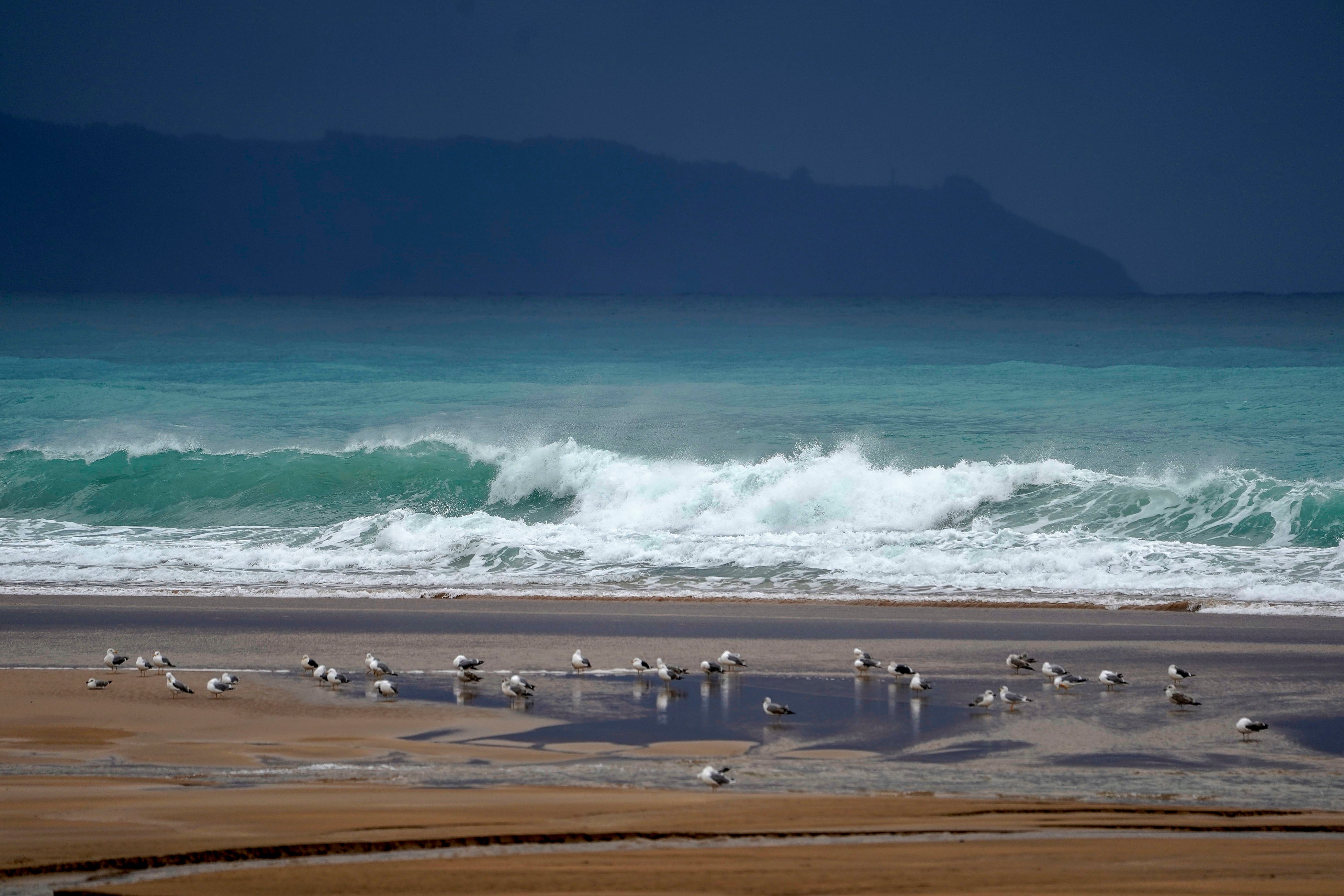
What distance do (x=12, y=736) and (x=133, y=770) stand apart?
1.28 m

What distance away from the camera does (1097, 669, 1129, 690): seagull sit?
8.48 meters

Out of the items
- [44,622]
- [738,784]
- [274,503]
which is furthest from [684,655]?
[274,503]

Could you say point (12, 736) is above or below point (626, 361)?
below

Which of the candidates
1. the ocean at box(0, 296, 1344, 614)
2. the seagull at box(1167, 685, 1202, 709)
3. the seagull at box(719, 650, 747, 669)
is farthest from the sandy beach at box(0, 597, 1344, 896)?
the ocean at box(0, 296, 1344, 614)

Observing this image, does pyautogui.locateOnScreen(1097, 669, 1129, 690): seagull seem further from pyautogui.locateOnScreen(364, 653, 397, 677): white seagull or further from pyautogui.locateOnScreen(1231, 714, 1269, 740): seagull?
pyautogui.locateOnScreen(364, 653, 397, 677): white seagull

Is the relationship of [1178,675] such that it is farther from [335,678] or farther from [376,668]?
[335,678]

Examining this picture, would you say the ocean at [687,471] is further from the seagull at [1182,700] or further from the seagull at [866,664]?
the seagull at [1182,700]

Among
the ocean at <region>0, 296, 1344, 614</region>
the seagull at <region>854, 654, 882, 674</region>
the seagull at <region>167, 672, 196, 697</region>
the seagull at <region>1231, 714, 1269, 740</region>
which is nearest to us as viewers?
the seagull at <region>1231, 714, 1269, 740</region>

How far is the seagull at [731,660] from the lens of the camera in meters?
9.12

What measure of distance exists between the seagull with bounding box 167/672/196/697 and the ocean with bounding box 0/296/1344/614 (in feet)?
15.6

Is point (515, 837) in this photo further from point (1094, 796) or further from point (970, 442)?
point (970, 442)

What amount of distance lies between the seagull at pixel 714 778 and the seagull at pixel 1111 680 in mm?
3669

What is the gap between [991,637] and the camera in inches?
417

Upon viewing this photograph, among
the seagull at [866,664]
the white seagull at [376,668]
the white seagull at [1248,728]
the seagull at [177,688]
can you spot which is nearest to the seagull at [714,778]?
the seagull at [866,664]
